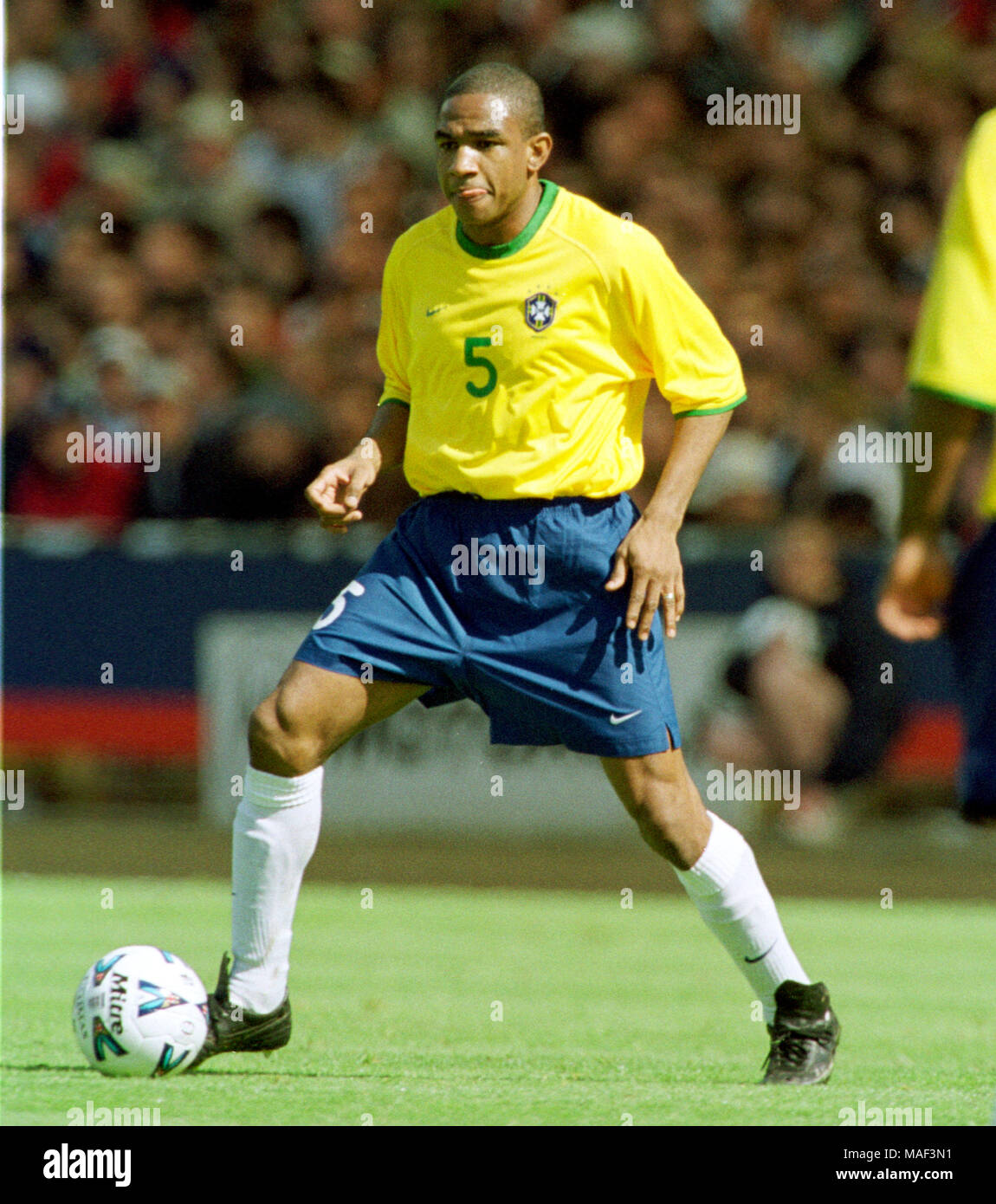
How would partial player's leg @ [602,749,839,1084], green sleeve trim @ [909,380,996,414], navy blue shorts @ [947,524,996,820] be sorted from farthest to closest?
1. partial player's leg @ [602,749,839,1084]
2. navy blue shorts @ [947,524,996,820]
3. green sleeve trim @ [909,380,996,414]

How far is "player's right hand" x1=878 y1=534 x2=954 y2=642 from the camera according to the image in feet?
10.8

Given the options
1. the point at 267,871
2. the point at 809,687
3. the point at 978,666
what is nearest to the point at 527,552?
the point at 267,871

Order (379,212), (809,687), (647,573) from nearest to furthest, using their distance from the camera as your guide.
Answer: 1. (647,573)
2. (809,687)
3. (379,212)

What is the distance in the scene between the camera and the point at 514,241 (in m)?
5.24

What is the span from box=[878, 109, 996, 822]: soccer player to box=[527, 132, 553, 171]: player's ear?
2.01 metres

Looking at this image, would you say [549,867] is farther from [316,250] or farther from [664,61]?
[664,61]

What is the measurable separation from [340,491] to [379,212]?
841 centimetres

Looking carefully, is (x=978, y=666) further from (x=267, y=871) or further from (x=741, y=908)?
(x=267, y=871)

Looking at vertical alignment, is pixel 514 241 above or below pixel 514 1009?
above

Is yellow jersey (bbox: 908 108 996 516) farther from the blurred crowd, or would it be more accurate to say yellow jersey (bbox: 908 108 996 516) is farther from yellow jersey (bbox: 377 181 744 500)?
the blurred crowd

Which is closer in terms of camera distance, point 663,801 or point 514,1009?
point 663,801

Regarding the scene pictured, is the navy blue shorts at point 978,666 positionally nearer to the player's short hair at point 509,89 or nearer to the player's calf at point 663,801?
the player's calf at point 663,801

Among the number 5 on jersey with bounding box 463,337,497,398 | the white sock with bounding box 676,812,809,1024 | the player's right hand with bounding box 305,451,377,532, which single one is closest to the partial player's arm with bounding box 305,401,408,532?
the player's right hand with bounding box 305,451,377,532

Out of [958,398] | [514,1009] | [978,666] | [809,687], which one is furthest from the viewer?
[809,687]
